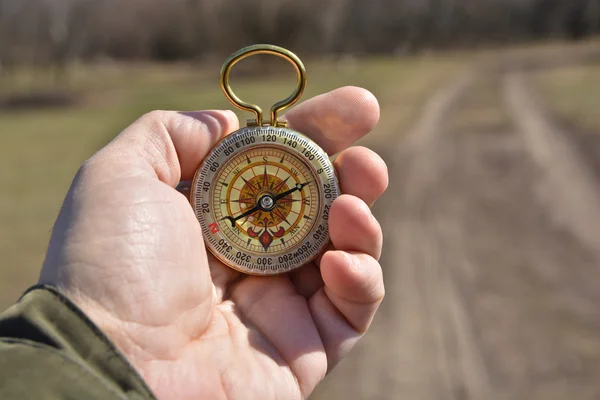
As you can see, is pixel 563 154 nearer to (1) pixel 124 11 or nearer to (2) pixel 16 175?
(2) pixel 16 175

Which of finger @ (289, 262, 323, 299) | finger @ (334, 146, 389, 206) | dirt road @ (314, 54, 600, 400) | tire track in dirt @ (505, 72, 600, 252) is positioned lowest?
dirt road @ (314, 54, 600, 400)

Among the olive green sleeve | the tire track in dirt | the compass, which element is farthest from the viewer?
the tire track in dirt

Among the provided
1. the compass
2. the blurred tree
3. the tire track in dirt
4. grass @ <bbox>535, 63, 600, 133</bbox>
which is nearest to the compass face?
the compass

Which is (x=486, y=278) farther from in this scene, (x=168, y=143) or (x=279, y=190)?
(x=168, y=143)

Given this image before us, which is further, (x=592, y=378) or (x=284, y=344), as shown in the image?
(x=592, y=378)

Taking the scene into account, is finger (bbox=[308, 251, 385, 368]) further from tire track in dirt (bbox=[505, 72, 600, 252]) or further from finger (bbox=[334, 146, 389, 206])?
tire track in dirt (bbox=[505, 72, 600, 252])

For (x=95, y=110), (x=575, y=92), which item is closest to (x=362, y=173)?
(x=575, y=92)

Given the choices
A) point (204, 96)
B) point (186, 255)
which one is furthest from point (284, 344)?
point (204, 96)
